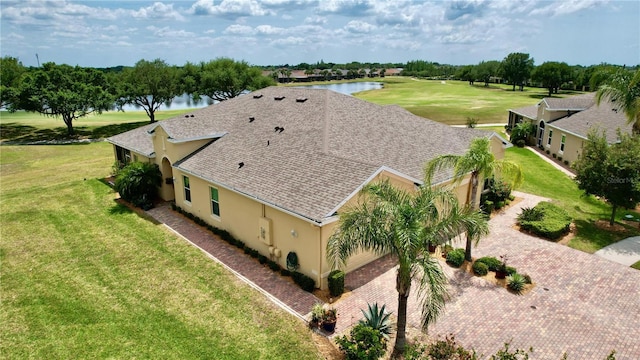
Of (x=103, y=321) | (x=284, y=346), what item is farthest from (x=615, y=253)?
(x=103, y=321)

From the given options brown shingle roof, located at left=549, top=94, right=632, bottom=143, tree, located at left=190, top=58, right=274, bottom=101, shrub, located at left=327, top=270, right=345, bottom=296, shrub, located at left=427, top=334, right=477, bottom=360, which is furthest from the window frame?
tree, located at left=190, top=58, right=274, bottom=101

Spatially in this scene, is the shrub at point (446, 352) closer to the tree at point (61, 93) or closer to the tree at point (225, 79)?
the tree at point (61, 93)

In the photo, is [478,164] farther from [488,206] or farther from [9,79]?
[9,79]

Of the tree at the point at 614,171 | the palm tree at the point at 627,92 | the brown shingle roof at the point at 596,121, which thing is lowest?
the tree at the point at 614,171

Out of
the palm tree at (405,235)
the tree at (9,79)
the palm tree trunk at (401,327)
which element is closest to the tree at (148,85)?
the tree at (9,79)

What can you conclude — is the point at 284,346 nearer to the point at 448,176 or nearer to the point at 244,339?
the point at 244,339

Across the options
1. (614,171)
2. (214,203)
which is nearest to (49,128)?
(214,203)

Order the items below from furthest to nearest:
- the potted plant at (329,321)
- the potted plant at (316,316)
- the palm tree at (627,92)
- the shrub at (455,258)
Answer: the palm tree at (627,92)
the shrub at (455,258)
the potted plant at (316,316)
the potted plant at (329,321)
